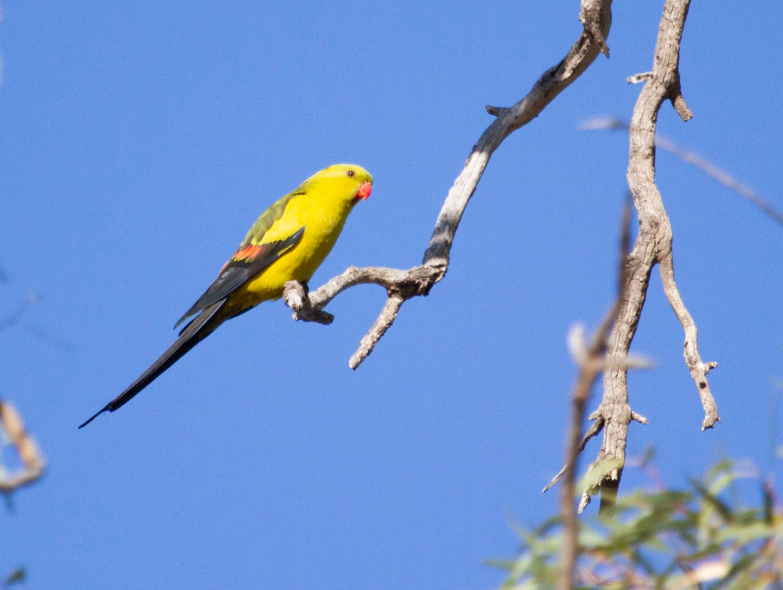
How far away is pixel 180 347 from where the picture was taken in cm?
381

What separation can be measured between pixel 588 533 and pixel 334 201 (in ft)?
10.7

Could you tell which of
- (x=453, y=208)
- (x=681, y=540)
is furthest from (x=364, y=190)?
(x=681, y=540)

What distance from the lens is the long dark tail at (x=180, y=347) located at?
11.1 ft

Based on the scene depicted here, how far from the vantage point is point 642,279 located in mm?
3039

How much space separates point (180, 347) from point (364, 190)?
59.9 inches

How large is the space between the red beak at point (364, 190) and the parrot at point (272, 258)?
16cm

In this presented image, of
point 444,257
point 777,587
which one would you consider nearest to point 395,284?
point 444,257

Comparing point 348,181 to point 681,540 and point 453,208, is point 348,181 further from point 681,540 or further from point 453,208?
point 681,540

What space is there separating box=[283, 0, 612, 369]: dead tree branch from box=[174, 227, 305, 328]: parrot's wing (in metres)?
0.54

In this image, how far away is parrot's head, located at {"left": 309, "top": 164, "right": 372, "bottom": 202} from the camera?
442cm

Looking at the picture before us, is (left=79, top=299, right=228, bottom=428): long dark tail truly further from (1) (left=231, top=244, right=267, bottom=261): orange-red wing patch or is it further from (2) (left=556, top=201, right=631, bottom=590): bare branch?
(2) (left=556, top=201, right=631, bottom=590): bare branch

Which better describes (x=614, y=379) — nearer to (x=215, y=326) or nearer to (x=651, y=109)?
(x=651, y=109)

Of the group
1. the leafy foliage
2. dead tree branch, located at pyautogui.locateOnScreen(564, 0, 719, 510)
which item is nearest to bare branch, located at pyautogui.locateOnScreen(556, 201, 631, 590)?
the leafy foliage

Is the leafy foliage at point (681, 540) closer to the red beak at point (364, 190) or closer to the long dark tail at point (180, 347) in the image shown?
the long dark tail at point (180, 347)
